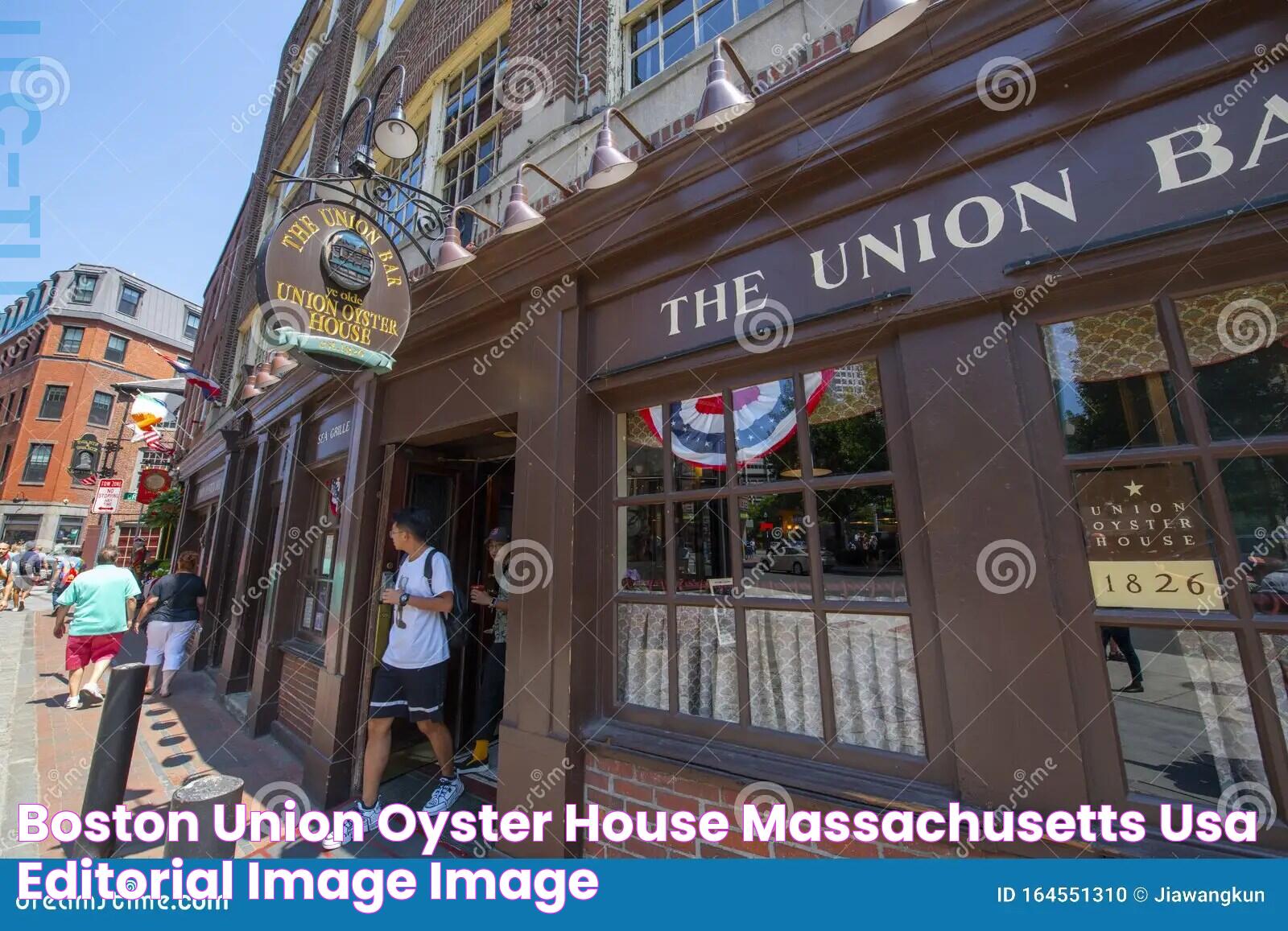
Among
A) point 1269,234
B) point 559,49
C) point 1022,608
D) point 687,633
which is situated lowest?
point 687,633

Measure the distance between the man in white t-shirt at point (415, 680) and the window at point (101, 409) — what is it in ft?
116

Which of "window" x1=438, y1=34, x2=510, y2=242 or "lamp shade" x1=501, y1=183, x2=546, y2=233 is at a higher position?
"window" x1=438, y1=34, x2=510, y2=242

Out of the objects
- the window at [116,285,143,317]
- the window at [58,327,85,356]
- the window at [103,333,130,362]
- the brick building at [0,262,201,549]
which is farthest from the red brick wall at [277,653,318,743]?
the window at [116,285,143,317]

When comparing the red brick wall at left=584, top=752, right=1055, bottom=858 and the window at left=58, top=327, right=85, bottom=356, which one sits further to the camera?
the window at left=58, top=327, right=85, bottom=356

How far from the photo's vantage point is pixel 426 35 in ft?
21.5

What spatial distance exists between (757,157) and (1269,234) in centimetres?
195

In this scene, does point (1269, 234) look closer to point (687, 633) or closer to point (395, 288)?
point (687, 633)

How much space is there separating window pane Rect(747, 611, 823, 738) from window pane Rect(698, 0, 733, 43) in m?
3.85

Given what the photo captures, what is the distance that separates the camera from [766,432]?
2.68 meters

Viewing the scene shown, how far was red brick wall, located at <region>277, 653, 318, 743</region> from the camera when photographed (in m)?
4.80

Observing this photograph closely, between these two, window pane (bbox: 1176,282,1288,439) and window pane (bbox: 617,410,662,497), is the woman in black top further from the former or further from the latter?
window pane (bbox: 1176,282,1288,439)

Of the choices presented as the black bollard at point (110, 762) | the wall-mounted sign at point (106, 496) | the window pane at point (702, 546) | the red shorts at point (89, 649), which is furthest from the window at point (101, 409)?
the window pane at point (702, 546)

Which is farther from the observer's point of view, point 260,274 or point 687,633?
point 260,274

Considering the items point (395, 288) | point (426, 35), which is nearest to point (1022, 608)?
point (395, 288)
